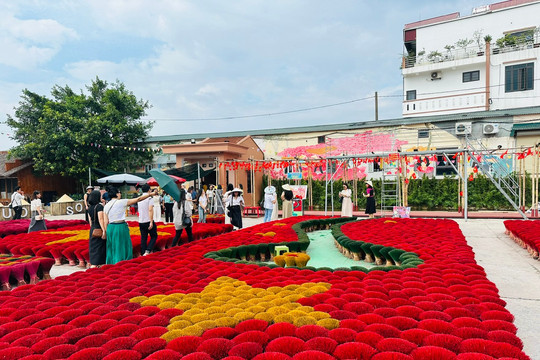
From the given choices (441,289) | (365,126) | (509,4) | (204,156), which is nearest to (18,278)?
(441,289)

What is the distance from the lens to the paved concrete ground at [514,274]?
3.73m

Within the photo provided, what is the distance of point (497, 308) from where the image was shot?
3068mm

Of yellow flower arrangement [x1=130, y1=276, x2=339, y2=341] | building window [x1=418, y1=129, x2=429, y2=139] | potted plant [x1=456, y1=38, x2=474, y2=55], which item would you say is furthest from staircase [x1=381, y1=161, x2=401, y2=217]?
yellow flower arrangement [x1=130, y1=276, x2=339, y2=341]

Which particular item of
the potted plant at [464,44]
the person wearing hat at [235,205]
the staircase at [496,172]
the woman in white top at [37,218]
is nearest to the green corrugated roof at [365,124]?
the staircase at [496,172]

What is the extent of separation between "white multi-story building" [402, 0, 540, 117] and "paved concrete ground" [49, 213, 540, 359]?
51.0ft

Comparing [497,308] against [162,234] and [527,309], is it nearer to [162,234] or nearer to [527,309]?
[527,309]

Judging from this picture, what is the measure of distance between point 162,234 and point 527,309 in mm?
7002

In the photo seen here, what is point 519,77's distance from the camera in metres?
22.0

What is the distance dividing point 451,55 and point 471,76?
2.09 meters

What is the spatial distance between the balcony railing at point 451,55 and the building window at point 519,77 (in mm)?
1201

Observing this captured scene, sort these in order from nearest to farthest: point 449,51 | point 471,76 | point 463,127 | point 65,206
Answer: point 463,127, point 65,206, point 471,76, point 449,51

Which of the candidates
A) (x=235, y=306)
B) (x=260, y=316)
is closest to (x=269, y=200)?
(x=235, y=306)

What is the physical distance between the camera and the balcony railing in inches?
875

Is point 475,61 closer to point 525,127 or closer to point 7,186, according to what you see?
point 525,127
